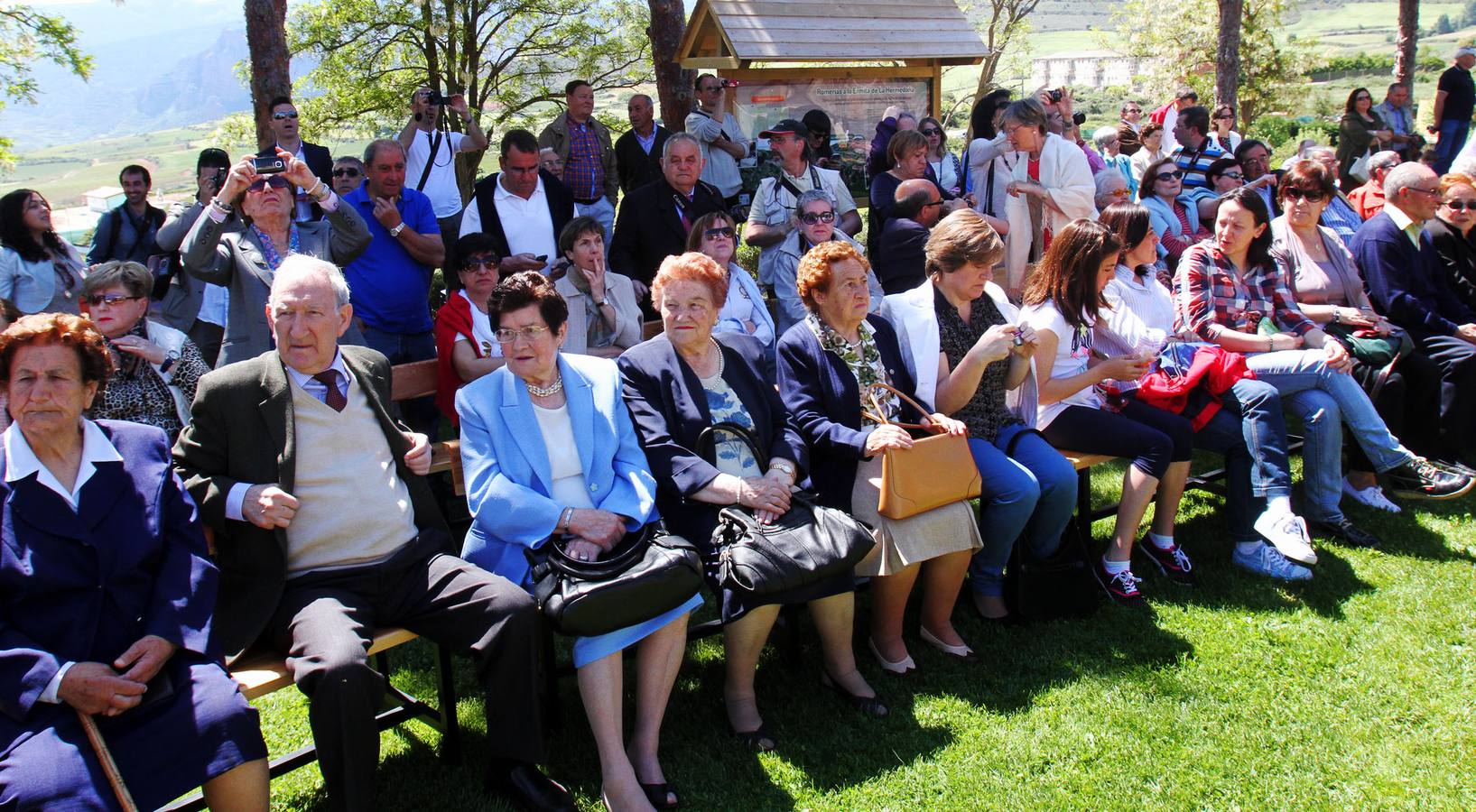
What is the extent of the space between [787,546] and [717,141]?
4.61m

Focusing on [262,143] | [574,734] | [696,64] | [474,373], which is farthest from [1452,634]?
[262,143]

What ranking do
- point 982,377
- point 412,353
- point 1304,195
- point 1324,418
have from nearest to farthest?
point 982,377 < point 1324,418 < point 412,353 < point 1304,195

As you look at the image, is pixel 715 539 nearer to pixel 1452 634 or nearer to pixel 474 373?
pixel 474 373

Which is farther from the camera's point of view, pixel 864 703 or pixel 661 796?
pixel 864 703

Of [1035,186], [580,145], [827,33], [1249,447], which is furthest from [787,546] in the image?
[827,33]

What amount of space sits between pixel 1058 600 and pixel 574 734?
2.05 metres

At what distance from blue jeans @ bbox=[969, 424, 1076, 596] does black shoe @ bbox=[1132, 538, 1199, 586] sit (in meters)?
0.76

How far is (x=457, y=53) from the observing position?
581 inches

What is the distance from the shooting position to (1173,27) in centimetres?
3203

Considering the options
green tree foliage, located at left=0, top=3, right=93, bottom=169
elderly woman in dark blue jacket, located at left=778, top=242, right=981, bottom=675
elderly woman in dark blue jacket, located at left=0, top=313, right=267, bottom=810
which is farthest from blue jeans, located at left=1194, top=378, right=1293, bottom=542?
green tree foliage, located at left=0, top=3, right=93, bottom=169

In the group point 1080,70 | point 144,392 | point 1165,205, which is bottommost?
point 144,392

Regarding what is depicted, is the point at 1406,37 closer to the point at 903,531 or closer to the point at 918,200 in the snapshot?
the point at 918,200

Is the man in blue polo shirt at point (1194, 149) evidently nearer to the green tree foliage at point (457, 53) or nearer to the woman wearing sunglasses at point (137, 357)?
the woman wearing sunglasses at point (137, 357)

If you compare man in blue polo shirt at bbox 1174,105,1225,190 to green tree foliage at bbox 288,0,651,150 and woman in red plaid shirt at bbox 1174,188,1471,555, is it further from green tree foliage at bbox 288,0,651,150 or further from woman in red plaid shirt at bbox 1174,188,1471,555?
green tree foliage at bbox 288,0,651,150
